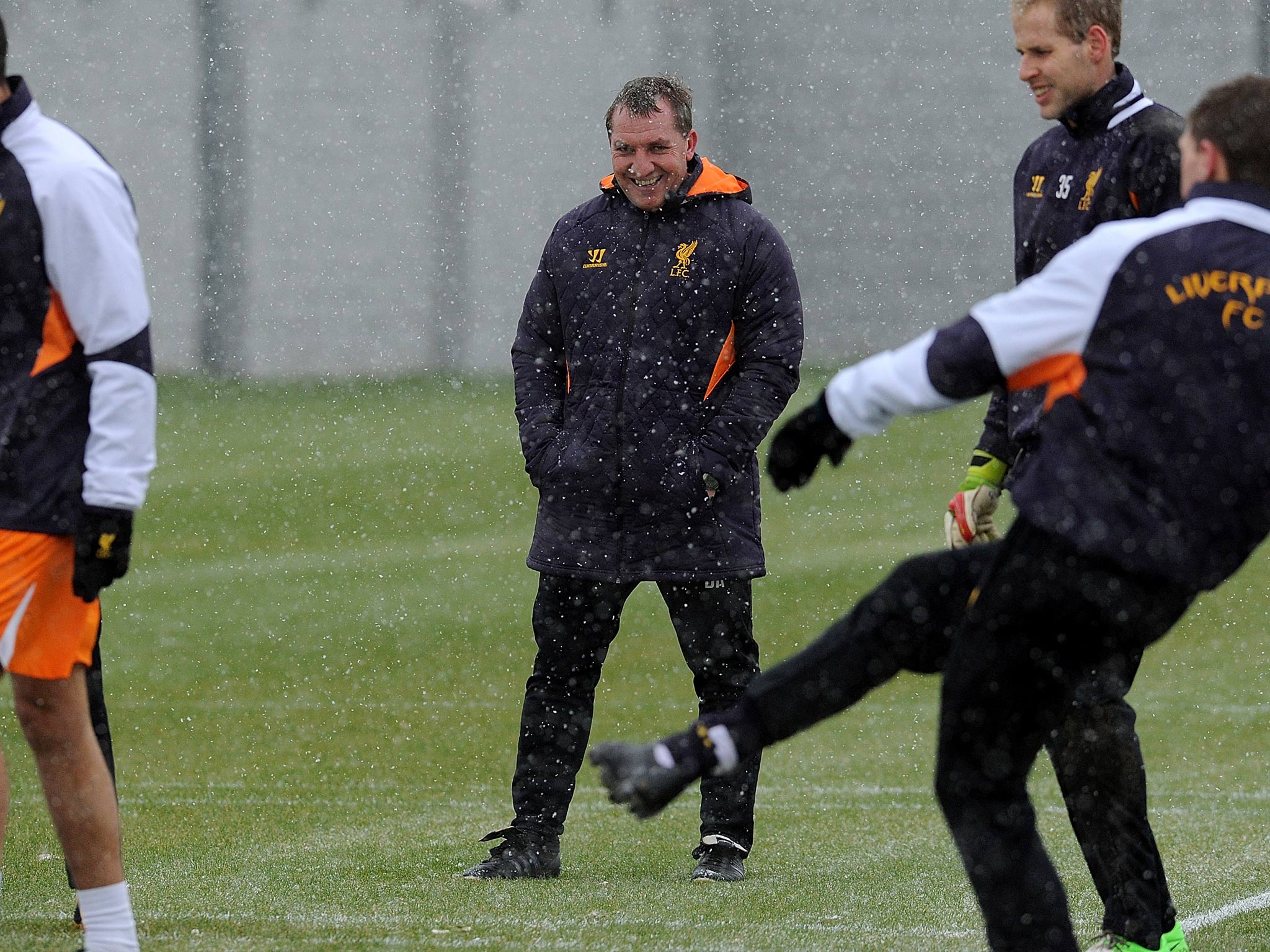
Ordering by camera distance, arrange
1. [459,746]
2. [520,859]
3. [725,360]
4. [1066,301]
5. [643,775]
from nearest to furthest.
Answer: [1066,301] → [643,775] → [520,859] → [725,360] → [459,746]

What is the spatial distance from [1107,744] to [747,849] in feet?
5.12

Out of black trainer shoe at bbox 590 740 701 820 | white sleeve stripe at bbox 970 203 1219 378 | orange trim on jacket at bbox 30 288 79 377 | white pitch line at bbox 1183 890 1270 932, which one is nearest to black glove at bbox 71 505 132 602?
orange trim on jacket at bbox 30 288 79 377

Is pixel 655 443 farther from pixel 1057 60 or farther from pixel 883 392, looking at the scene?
pixel 883 392

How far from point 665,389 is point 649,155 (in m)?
0.73

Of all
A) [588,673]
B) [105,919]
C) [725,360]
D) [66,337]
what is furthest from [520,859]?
[66,337]

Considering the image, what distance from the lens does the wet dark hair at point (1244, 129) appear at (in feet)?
10.9

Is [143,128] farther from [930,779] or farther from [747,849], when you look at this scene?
[747,849]

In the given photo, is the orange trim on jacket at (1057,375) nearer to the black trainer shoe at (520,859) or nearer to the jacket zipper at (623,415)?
the jacket zipper at (623,415)

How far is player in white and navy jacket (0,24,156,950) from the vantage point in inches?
143

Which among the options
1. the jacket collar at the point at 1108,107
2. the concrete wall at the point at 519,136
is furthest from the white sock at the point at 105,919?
the concrete wall at the point at 519,136

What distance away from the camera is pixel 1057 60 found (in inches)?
177

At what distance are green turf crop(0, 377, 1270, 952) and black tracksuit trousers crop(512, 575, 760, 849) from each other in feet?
0.80

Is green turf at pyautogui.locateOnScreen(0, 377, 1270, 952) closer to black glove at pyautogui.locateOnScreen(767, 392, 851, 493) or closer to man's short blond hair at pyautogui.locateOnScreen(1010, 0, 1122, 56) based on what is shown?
black glove at pyautogui.locateOnScreen(767, 392, 851, 493)

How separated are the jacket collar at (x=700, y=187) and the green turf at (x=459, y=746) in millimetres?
2132
